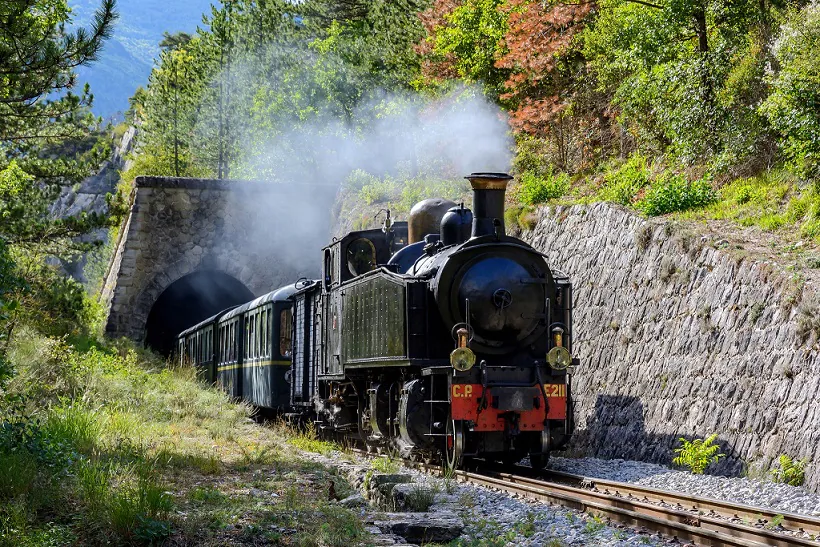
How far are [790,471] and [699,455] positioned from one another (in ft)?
4.35

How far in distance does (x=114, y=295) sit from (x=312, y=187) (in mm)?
7481

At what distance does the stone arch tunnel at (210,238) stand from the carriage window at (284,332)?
1404cm

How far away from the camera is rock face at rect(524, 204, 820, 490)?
9.67 meters

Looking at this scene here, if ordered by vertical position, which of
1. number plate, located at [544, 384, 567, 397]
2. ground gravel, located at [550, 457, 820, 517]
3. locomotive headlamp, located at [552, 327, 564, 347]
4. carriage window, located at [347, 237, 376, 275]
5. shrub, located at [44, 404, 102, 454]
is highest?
carriage window, located at [347, 237, 376, 275]

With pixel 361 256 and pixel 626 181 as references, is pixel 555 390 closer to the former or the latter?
pixel 361 256

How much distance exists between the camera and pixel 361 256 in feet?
42.3

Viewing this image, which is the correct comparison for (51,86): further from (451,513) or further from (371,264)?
(451,513)

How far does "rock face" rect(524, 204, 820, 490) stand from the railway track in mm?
1887

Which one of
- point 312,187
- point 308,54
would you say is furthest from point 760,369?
point 308,54

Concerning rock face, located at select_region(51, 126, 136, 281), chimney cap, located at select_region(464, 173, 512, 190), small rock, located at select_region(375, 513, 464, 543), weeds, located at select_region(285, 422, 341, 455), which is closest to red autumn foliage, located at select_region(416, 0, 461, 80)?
weeds, located at select_region(285, 422, 341, 455)

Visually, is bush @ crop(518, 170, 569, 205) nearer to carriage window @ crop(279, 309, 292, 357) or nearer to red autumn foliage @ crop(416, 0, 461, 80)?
carriage window @ crop(279, 309, 292, 357)

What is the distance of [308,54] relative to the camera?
42312 millimetres

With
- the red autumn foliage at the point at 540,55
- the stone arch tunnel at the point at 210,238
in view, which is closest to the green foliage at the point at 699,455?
the red autumn foliage at the point at 540,55

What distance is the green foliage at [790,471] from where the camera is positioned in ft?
29.4
